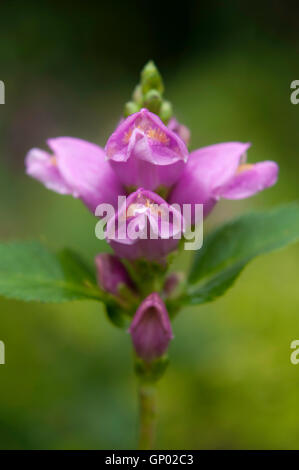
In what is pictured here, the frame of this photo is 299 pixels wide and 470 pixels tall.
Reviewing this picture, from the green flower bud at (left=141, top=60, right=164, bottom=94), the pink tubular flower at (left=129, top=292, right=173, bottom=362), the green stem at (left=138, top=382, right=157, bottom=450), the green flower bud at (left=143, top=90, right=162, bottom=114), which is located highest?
the green flower bud at (left=141, top=60, right=164, bottom=94)

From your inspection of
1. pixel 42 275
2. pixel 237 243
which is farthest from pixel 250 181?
pixel 42 275

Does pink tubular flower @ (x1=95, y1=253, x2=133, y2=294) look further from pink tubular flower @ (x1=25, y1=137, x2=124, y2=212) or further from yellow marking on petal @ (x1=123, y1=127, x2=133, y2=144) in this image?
yellow marking on petal @ (x1=123, y1=127, x2=133, y2=144)

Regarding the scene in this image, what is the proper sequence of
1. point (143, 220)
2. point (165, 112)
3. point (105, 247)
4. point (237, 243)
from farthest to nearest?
point (105, 247), point (237, 243), point (165, 112), point (143, 220)

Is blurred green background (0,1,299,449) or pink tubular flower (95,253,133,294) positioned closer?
pink tubular flower (95,253,133,294)

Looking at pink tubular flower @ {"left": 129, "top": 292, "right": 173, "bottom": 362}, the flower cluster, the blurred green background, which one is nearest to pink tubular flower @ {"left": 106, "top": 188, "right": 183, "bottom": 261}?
the flower cluster

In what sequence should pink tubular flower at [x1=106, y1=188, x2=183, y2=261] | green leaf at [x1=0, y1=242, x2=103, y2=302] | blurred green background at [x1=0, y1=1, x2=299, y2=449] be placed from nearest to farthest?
pink tubular flower at [x1=106, y1=188, x2=183, y2=261] → green leaf at [x1=0, y1=242, x2=103, y2=302] → blurred green background at [x1=0, y1=1, x2=299, y2=449]

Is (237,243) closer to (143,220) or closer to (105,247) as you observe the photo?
(143,220)

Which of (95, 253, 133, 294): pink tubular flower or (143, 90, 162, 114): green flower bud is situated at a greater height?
(143, 90, 162, 114): green flower bud
